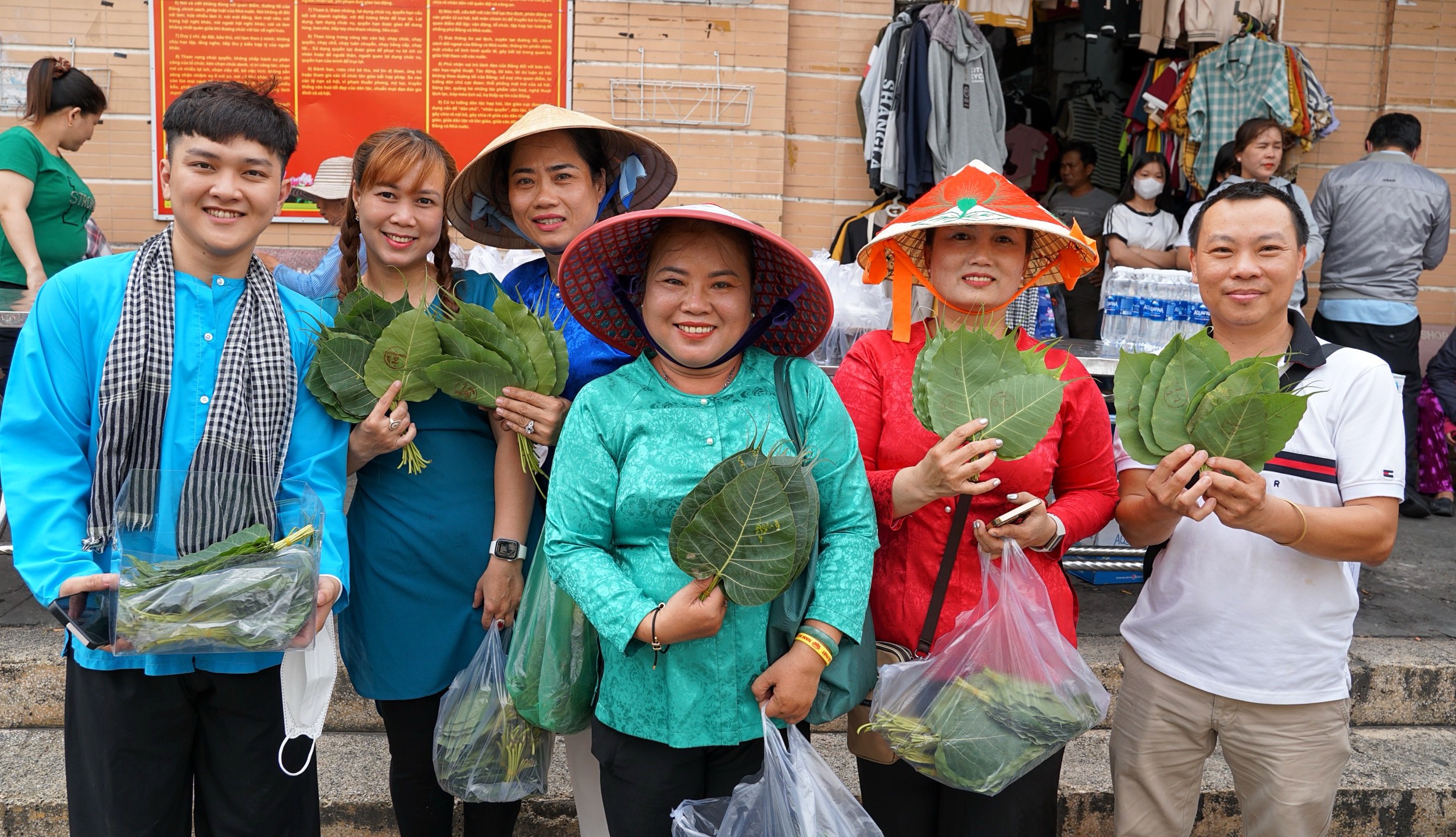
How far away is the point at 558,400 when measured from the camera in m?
2.26

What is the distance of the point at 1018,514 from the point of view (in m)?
2.02

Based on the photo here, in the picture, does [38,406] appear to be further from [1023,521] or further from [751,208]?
[751,208]

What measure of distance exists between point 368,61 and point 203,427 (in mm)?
4112

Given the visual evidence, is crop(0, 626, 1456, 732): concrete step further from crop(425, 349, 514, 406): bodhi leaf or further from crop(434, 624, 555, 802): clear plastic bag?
crop(425, 349, 514, 406): bodhi leaf

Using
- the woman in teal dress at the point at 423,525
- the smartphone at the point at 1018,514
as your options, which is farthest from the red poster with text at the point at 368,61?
the smartphone at the point at 1018,514

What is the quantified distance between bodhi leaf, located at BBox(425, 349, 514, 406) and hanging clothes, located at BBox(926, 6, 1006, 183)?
4141 mm

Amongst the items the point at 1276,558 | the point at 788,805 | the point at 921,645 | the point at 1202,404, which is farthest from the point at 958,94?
the point at 788,805

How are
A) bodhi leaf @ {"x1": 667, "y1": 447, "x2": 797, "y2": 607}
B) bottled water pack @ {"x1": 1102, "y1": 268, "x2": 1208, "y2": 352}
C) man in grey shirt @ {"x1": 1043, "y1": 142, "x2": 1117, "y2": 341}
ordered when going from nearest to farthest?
bodhi leaf @ {"x1": 667, "y1": 447, "x2": 797, "y2": 607}, bottled water pack @ {"x1": 1102, "y1": 268, "x2": 1208, "y2": 352}, man in grey shirt @ {"x1": 1043, "y1": 142, "x2": 1117, "y2": 341}

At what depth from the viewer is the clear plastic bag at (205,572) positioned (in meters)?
1.82

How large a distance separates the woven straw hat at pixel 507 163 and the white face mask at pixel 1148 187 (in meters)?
4.53

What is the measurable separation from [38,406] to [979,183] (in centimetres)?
199

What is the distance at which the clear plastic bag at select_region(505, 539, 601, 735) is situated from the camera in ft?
6.86

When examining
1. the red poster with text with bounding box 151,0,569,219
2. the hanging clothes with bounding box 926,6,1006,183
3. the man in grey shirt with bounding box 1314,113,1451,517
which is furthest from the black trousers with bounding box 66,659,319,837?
the man in grey shirt with bounding box 1314,113,1451,517

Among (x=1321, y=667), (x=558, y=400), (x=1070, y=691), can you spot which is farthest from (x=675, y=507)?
(x=1321, y=667)
